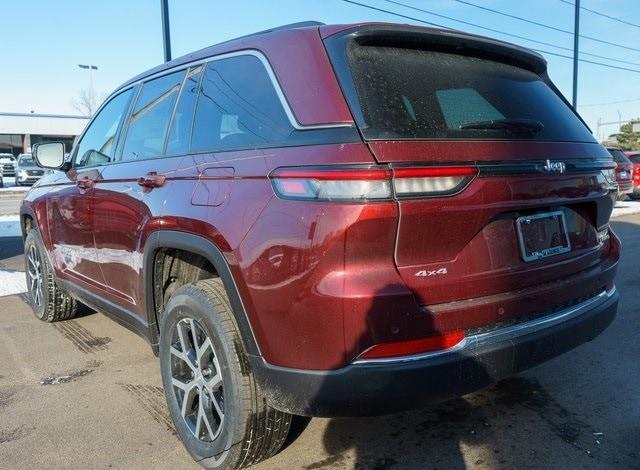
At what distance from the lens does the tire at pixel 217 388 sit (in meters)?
2.32

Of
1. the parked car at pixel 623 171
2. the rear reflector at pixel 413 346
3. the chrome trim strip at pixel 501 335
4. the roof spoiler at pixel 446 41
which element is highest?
the roof spoiler at pixel 446 41

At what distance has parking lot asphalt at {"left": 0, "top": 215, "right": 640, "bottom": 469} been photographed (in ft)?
8.67

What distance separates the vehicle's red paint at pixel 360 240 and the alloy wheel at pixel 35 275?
10.1 feet

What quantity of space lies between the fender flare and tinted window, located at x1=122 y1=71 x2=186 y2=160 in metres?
0.58

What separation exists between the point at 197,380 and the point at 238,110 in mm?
1285

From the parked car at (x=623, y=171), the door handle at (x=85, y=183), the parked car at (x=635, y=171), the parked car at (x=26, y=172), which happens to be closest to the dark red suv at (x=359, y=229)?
the door handle at (x=85, y=183)

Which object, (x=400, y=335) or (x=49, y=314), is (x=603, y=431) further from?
(x=49, y=314)

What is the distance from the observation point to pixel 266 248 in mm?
2115

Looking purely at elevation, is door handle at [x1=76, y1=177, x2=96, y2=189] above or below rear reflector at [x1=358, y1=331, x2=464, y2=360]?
above

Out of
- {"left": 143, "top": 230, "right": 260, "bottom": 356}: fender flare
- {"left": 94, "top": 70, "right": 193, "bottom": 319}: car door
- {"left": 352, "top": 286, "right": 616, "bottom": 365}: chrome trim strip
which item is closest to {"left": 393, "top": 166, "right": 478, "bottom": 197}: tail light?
{"left": 352, "top": 286, "right": 616, "bottom": 365}: chrome trim strip

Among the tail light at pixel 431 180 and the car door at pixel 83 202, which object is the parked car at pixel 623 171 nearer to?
the car door at pixel 83 202

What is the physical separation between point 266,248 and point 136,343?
9.19 feet

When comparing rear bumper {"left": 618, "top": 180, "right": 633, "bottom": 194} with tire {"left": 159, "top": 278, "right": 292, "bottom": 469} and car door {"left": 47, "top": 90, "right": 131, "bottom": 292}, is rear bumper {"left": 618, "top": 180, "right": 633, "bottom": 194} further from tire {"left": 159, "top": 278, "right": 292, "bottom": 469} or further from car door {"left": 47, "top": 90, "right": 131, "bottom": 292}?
tire {"left": 159, "top": 278, "right": 292, "bottom": 469}

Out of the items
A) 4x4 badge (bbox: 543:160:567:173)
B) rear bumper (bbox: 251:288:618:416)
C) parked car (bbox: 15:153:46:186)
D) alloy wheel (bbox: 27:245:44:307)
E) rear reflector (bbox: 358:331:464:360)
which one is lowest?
parked car (bbox: 15:153:46:186)
